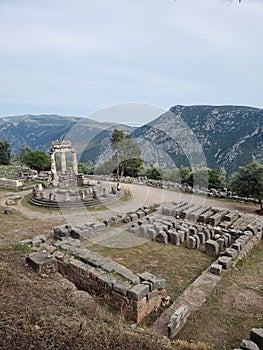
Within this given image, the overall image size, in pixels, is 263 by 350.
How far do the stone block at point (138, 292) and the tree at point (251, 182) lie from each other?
1229 centimetres

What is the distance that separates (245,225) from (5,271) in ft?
39.2

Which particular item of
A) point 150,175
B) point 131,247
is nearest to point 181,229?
point 131,247

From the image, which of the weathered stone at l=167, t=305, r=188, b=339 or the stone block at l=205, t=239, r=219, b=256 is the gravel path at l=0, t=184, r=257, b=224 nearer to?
the stone block at l=205, t=239, r=219, b=256

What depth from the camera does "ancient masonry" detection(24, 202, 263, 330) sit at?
7.51 meters

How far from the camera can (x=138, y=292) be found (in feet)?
24.1

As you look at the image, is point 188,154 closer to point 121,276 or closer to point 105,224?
point 105,224

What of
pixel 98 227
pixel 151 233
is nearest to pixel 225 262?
pixel 151 233

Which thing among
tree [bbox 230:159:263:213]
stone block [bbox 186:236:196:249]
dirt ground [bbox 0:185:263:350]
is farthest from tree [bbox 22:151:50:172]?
stone block [bbox 186:236:196:249]

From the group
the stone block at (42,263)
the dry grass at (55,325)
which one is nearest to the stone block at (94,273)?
the stone block at (42,263)

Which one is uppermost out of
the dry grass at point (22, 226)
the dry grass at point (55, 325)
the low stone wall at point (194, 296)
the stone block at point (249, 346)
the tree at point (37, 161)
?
the tree at point (37, 161)

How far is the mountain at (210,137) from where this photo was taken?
49156 millimetres

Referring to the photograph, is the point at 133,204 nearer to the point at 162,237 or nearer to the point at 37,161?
the point at 162,237

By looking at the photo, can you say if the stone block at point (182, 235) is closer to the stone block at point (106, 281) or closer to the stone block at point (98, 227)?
the stone block at point (98, 227)

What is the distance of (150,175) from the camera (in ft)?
104
